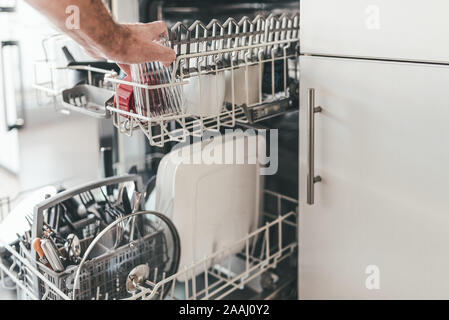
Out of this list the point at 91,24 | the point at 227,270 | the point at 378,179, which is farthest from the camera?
the point at 227,270

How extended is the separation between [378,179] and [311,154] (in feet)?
0.44

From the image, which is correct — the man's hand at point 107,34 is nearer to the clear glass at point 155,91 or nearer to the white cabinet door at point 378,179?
the clear glass at point 155,91

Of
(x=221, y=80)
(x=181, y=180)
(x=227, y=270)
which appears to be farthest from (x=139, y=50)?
(x=227, y=270)

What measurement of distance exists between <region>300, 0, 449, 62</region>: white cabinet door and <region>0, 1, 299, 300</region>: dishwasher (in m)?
0.08

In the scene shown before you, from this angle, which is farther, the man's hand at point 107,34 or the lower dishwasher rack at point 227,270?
the lower dishwasher rack at point 227,270

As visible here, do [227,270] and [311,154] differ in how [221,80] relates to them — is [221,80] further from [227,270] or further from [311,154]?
[227,270]

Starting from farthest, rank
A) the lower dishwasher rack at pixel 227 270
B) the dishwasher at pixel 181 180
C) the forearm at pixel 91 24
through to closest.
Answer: the lower dishwasher rack at pixel 227 270 < the dishwasher at pixel 181 180 < the forearm at pixel 91 24

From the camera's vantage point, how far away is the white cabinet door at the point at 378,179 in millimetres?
889

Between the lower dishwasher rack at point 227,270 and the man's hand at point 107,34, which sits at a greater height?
the man's hand at point 107,34

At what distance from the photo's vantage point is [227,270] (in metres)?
1.32

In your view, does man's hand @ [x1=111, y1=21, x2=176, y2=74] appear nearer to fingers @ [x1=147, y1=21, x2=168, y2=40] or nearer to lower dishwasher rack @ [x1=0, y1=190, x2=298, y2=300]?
fingers @ [x1=147, y1=21, x2=168, y2=40]

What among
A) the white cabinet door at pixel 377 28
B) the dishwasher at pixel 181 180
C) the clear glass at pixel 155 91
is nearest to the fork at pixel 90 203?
the dishwasher at pixel 181 180

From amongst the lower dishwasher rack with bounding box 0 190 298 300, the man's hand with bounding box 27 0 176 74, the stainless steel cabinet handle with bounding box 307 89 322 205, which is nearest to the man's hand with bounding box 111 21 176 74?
the man's hand with bounding box 27 0 176 74

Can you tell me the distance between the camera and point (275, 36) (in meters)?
1.06
